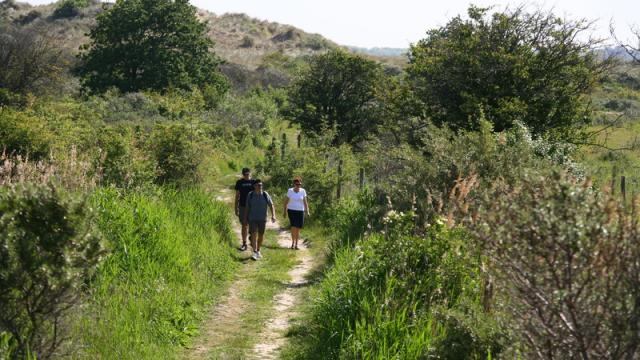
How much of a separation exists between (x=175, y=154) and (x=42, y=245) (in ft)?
32.2

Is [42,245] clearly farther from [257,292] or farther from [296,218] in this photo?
[296,218]

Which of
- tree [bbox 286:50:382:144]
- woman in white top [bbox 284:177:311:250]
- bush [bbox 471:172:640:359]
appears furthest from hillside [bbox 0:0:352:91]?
bush [bbox 471:172:640:359]

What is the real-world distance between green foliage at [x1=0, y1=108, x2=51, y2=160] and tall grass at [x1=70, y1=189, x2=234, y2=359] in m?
3.63

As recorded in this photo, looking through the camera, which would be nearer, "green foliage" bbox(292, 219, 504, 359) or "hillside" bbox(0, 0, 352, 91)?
"green foliage" bbox(292, 219, 504, 359)

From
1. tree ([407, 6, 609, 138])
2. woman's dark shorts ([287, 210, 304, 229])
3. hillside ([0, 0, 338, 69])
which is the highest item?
hillside ([0, 0, 338, 69])

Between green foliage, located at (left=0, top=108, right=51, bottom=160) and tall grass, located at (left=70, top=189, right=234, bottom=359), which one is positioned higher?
green foliage, located at (left=0, top=108, right=51, bottom=160)

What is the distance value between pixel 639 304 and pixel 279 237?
12.3 meters

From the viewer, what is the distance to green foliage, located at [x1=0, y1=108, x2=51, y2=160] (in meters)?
14.3

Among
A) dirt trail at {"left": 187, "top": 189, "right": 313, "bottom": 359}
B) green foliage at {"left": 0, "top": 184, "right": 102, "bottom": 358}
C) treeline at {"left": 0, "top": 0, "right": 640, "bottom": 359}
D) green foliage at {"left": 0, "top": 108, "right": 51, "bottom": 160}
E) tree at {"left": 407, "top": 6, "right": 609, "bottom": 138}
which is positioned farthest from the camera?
tree at {"left": 407, "top": 6, "right": 609, "bottom": 138}

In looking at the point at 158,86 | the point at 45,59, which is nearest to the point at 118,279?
the point at 45,59

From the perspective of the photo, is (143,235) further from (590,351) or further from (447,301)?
(590,351)

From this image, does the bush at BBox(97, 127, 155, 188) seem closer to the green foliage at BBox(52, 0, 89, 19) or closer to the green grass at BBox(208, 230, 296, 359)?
the green grass at BBox(208, 230, 296, 359)

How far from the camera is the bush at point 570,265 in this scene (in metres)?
3.71

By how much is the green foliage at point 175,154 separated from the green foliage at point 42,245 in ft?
30.3
